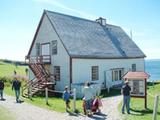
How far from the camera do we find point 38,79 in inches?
1168

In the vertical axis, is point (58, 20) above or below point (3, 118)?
above

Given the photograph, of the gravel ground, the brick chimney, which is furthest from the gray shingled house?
the gravel ground

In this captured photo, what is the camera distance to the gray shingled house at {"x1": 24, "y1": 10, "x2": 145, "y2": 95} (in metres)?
28.8

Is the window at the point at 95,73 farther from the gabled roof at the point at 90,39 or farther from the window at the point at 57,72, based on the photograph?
the window at the point at 57,72

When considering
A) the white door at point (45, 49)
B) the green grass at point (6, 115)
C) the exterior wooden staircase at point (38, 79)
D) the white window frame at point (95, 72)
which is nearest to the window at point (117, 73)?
the white window frame at point (95, 72)

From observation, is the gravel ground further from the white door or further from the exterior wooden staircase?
the white door

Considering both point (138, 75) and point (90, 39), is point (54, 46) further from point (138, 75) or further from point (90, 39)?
point (138, 75)

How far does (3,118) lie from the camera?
1673cm

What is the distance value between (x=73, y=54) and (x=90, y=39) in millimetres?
5529

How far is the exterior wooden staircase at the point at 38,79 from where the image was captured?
1082 inches

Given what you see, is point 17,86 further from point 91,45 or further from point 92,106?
point 91,45

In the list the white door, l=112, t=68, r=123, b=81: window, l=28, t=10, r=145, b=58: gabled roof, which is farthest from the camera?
l=112, t=68, r=123, b=81: window

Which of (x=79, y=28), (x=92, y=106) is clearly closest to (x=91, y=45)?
(x=79, y=28)

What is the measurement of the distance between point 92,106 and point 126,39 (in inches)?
1005
